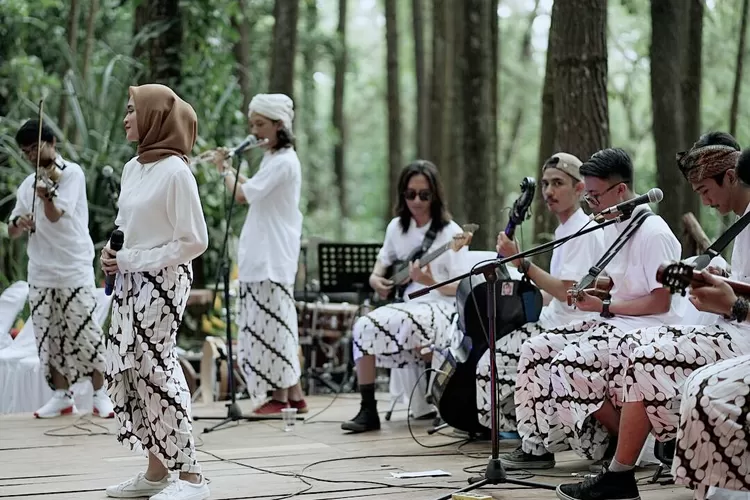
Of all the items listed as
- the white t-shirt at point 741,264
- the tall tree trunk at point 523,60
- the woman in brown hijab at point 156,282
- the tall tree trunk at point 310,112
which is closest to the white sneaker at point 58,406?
the woman in brown hijab at point 156,282

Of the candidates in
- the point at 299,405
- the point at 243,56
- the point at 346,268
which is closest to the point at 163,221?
the point at 299,405

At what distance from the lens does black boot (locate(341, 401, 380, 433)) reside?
6.34 metres

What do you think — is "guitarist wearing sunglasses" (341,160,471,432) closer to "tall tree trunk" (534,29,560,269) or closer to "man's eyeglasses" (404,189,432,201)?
"man's eyeglasses" (404,189,432,201)

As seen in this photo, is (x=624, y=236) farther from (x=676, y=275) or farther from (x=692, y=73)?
(x=692, y=73)

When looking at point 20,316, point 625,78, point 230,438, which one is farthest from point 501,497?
point 625,78

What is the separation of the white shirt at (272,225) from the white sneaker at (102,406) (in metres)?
1.21

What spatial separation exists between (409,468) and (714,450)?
1968 mm

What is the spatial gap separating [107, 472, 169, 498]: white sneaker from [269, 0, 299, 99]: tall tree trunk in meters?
7.11

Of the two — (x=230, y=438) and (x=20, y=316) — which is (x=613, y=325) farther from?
(x=20, y=316)

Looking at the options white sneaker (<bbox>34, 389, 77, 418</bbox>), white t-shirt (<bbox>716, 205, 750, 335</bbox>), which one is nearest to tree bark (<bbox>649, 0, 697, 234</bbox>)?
white t-shirt (<bbox>716, 205, 750, 335</bbox>)

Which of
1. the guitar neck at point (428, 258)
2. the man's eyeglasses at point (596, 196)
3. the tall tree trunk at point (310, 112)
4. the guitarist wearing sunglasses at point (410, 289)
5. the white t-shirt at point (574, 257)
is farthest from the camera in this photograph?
the tall tree trunk at point (310, 112)

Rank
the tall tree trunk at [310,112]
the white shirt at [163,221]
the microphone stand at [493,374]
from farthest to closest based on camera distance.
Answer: the tall tree trunk at [310,112], the microphone stand at [493,374], the white shirt at [163,221]

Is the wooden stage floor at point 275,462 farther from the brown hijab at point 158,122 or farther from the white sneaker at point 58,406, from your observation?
the brown hijab at point 158,122

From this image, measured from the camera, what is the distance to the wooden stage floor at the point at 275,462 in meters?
4.56
